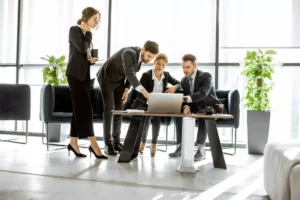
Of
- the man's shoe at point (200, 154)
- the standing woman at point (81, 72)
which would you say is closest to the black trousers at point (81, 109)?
the standing woman at point (81, 72)

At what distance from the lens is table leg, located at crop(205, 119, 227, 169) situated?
136 inches

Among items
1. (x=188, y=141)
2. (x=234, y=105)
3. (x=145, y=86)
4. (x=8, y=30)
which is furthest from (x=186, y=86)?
(x=8, y=30)

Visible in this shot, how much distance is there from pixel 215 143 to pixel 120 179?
1.09 m

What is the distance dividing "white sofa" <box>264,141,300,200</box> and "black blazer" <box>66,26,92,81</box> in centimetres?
216

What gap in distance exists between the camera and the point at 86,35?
379 centimetres

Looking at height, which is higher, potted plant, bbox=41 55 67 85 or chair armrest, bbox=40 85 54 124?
potted plant, bbox=41 55 67 85

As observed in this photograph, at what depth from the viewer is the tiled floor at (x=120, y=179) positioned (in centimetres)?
237

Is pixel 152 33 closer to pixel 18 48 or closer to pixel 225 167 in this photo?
pixel 18 48

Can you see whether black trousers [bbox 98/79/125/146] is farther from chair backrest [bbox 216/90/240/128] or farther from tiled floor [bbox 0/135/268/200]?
chair backrest [bbox 216/90/240/128]

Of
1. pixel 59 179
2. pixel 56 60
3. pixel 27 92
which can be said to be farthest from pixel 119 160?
pixel 56 60

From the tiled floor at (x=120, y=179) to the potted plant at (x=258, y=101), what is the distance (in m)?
0.52

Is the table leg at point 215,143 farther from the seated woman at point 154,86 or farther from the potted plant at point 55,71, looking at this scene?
the potted plant at point 55,71

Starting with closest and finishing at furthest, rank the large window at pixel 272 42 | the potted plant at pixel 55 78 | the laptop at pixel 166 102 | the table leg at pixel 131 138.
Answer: the laptop at pixel 166 102
the table leg at pixel 131 138
the large window at pixel 272 42
the potted plant at pixel 55 78

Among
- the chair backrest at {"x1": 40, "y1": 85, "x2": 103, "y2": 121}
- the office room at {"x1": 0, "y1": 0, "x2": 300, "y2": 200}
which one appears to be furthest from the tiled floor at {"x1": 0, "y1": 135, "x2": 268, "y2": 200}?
the chair backrest at {"x1": 40, "y1": 85, "x2": 103, "y2": 121}
